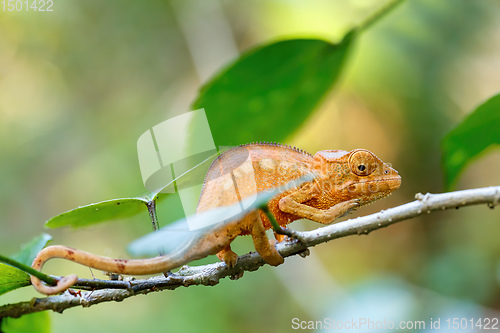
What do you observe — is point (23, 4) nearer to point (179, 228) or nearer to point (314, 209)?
point (314, 209)

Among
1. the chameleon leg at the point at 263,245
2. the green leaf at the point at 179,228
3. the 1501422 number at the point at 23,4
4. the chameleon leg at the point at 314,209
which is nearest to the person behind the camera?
the green leaf at the point at 179,228

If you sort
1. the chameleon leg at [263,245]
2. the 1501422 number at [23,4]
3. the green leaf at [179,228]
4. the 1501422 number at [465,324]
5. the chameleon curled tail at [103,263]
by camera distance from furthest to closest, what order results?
the 1501422 number at [23,4] < the 1501422 number at [465,324] < the chameleon leg at [263,245] < the chameleon curled tail at [103,263] < the green leaf at [179,228]

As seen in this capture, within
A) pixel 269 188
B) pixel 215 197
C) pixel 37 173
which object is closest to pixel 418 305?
pixel 269 188

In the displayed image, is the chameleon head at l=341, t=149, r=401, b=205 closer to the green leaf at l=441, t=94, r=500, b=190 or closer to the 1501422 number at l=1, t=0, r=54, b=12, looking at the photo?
the green leaf at l=441, t=94, r=500, b=190

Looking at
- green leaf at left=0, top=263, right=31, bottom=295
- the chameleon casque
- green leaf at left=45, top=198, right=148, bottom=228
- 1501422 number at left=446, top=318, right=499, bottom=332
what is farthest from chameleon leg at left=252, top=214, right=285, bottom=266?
1501422 number at left=446, top=318, right=499, bottom=332

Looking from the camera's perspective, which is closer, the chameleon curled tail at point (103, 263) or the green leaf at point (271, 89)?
the chameleon curled tail at point (103, 263)

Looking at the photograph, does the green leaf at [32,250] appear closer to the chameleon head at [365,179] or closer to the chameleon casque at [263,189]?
the chameleon casque at [263,189]

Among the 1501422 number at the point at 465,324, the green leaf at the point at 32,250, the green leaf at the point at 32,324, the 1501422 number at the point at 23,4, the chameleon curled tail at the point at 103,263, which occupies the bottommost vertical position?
the 1501422 number at the point at 465,324

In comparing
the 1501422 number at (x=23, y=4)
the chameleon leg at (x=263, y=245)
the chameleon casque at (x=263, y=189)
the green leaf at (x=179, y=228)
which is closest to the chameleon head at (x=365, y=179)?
the chameleon casque at (x=263, y=189)
